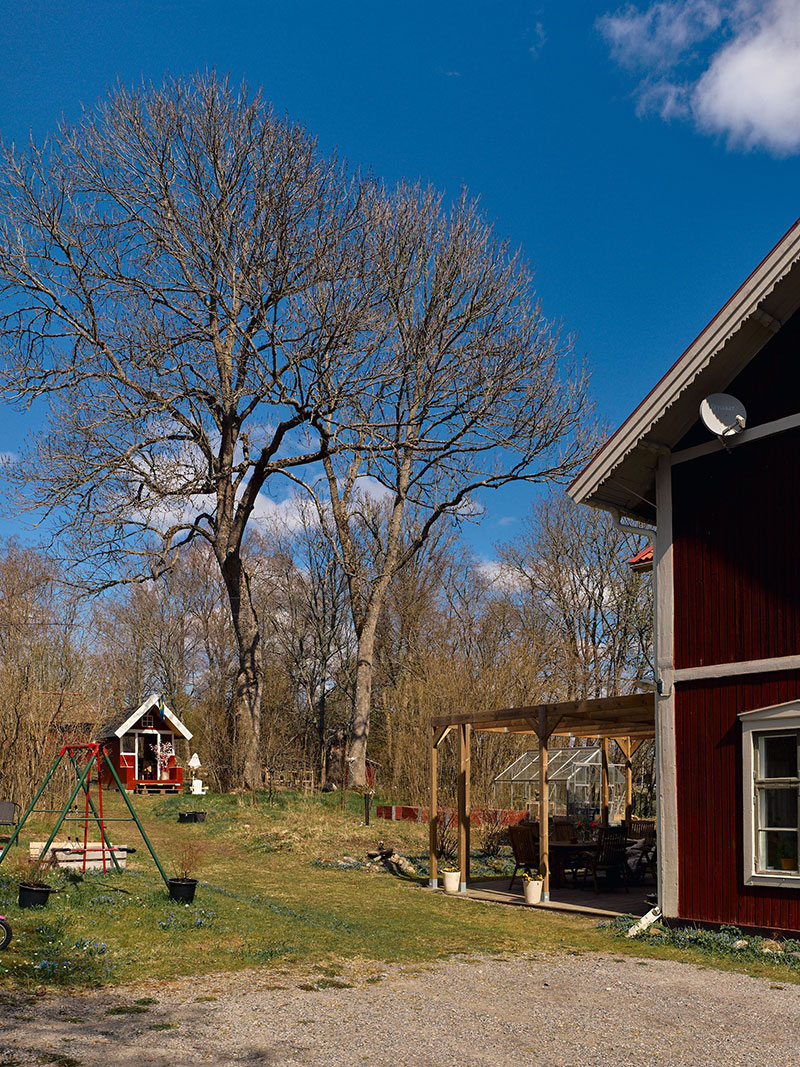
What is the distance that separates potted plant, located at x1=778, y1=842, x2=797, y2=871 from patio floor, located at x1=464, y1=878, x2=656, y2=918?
133 inches

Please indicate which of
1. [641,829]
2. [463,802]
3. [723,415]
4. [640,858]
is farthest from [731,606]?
[641,829]

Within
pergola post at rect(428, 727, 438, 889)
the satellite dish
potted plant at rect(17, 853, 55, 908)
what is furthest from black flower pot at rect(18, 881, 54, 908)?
the satellite dish

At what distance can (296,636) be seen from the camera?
149 feet

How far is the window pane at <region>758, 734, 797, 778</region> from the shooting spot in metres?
10.8

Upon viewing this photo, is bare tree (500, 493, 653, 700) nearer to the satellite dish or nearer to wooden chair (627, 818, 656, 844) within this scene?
wooden chair (627, 818, 656, 844)

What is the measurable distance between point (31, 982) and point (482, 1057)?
3.73 meters

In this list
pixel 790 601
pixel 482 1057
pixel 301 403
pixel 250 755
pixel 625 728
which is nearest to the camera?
pixel 482 1057

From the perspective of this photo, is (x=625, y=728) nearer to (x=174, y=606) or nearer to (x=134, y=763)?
(x=134, y=763)

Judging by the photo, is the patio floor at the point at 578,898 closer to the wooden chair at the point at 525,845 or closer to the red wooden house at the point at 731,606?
the wooden chair at the point at 525,845

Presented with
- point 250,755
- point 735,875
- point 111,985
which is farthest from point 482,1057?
point 250,755

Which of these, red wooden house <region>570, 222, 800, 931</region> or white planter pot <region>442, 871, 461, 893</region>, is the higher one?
red wooden house <region>570, 222, 800, 931</region>

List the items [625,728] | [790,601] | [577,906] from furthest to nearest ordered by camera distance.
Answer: [625,728], [577,906], [790,601]

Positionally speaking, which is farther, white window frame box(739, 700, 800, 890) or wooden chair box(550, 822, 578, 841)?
wooden chair box(550, 822, 578, 841)

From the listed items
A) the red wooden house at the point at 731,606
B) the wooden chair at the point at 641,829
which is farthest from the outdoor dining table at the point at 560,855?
the red wooden house at the point at 731,606
